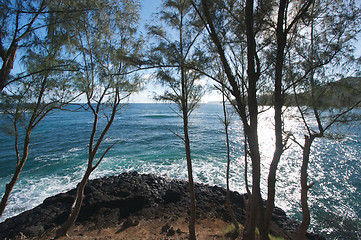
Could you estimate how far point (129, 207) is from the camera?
9.69 metres

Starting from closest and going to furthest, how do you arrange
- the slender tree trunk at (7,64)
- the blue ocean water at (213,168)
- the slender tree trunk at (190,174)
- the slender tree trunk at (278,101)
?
the slender tree trunk at (7,64)
the slender tree trunk at (278,101)
the slender tree trunk at (190,174)
the blue ocean water at (213,168)

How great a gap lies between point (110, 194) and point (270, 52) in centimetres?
1042

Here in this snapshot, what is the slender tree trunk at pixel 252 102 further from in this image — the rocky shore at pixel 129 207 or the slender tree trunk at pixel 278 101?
the rocky shore at pixel 129 207

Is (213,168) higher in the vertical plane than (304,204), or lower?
lower

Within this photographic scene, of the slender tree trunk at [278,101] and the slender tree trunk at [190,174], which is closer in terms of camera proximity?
the slender tree trunk at [278,101]

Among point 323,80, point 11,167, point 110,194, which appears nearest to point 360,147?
point 323,80

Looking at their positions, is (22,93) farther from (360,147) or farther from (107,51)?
(360,147)

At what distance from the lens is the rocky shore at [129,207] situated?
26.5ft

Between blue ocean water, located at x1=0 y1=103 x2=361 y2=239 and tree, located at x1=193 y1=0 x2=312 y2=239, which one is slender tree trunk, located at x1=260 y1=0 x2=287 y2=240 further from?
blue ocean water, located at x1=0 y1=103 x2=361 y2=239

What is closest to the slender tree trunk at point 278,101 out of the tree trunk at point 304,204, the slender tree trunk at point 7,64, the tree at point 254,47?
the tree at point 254,47

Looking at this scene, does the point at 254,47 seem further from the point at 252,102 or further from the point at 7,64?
the point at 7,64

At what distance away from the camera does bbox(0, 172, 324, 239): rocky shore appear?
26.5 feet

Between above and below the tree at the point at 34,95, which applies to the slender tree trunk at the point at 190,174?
below

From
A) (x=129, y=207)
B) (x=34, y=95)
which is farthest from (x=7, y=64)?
(x=129, y=207)
